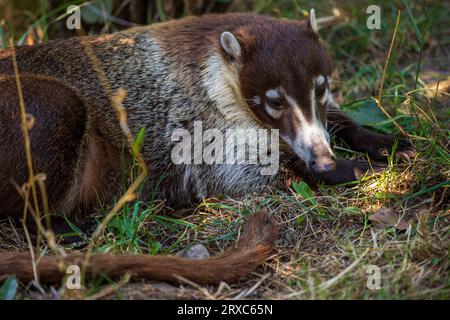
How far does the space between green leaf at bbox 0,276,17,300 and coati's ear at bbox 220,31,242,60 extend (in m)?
2.71

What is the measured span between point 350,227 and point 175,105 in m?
2.01

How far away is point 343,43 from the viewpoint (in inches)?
327

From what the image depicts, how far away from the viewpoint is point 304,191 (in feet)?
18.5

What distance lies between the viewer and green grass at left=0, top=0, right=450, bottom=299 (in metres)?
4.41

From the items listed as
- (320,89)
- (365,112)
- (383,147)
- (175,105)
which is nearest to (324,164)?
(320,89)

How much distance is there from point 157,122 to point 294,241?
1807mm

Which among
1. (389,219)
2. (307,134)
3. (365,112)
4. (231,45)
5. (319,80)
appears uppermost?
(231,45)

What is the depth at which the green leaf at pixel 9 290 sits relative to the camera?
4.27 m

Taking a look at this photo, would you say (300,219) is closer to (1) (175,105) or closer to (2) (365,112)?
(1) (175,105)

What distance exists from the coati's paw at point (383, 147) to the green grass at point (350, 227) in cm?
13

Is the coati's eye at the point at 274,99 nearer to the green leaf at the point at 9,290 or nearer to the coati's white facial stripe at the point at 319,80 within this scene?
the coati's white facial stripe at the point at 319,80

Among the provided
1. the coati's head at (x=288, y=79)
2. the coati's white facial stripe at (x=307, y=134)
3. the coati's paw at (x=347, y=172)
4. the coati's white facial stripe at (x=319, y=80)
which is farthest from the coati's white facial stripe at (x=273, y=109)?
the coati's paw at (x=347, y=172)

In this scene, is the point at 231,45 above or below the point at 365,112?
above
